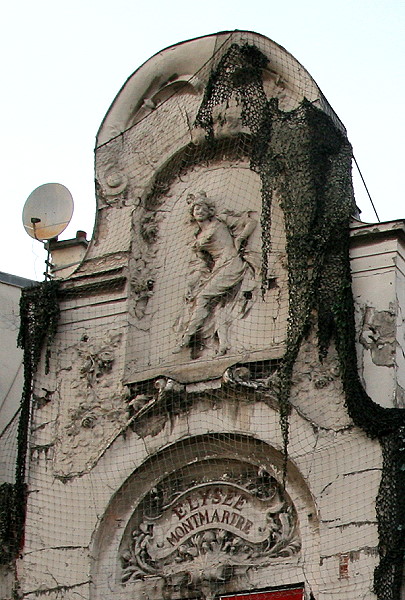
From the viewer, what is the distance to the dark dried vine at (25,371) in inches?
473

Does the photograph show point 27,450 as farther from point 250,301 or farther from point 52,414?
point 250,301

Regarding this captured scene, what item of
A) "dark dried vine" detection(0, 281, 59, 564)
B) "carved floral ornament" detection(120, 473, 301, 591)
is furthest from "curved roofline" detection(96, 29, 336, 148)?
"carved floral ornament" detection(120, 473, 301, 591)

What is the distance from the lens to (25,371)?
12.5 m

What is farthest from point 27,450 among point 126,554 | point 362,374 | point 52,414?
point 362,374

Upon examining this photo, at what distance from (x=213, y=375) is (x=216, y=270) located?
1.00 meters

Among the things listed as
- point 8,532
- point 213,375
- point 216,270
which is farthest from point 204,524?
point 216,270

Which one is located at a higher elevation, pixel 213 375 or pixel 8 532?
pixel 213 375

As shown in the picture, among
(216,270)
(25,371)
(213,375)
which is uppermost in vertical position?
(216,270)

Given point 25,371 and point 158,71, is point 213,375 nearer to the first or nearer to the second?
point 25,371

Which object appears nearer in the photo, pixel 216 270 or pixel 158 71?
pixel 216 270

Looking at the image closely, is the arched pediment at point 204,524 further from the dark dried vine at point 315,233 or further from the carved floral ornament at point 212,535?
the dark dried vine at point 315,233

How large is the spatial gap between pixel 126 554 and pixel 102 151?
12.4 ft

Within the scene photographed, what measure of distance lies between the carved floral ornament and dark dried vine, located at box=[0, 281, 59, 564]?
102cm

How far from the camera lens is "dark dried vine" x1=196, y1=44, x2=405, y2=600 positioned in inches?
408
